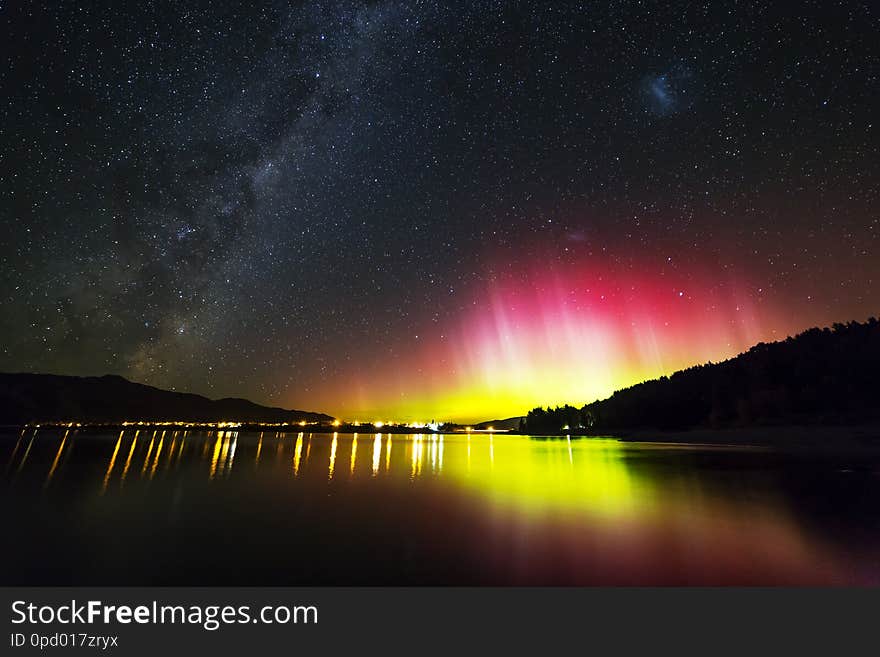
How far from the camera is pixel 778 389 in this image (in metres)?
111

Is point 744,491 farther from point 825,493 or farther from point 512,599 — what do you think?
point 512,599

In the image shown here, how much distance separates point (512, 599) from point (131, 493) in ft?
72.8

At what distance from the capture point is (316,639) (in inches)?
323

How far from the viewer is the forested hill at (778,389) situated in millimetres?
97812

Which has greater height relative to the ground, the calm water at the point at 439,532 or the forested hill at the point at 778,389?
the forested hill at the point at 778,389

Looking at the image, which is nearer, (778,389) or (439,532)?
(439,532)

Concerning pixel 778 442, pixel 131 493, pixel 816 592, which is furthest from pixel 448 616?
pixel 778 442

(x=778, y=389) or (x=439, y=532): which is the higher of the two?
(x=778, y=389)

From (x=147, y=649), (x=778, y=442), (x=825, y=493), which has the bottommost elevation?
(x=147, y=649)

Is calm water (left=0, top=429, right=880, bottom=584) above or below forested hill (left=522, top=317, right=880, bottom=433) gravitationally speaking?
below

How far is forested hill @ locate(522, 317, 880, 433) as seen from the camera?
97.8 m

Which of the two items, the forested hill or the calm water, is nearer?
the calm water

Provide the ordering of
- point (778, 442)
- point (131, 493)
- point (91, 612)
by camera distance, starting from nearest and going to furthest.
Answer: point (91, 612) → point (131, 493) → point (778, 442)

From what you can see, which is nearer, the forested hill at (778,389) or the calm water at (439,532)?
the calm water at (439,532)
